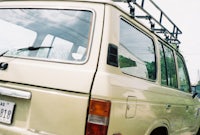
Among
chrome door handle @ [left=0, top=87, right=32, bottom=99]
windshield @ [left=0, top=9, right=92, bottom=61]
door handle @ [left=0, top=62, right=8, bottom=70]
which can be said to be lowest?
chrome door handle @ [left=0, top=87, right=32, bottom=99]

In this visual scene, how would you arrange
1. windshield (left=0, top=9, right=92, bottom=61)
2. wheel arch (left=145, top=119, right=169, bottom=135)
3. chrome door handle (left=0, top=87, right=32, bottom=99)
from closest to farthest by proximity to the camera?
chrome door handle (left=0, top=87, right=32, bottom=99) → windshield (left=0, top=9, right=92, bottom=61) → wheel arch (left=145, top=119, right=169, bottom=135)

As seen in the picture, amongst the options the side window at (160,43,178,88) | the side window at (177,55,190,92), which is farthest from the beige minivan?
the side window at (177,55,190,92)

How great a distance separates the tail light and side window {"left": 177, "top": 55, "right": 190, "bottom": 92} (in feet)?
9.80

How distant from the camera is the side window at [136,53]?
3.35 metres

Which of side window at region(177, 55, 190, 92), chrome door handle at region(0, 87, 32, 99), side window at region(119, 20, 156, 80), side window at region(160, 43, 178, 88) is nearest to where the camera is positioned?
chrome door handle at region(0, 87, 32, 99)

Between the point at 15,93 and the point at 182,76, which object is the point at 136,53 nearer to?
the point at 15,93

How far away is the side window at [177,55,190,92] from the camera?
561cm

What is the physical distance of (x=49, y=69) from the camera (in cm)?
296

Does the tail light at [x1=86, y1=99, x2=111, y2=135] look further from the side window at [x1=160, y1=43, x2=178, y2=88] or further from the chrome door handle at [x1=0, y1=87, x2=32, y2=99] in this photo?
the side window at [x1=160, y1=43, x2=178, y2=88]

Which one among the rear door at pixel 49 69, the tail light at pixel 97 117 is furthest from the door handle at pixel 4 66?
the tail light at pixel 97 117

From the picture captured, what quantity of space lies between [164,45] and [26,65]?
7.64 ft

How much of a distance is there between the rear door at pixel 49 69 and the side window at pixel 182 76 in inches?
112

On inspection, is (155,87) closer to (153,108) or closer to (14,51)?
(153,108)

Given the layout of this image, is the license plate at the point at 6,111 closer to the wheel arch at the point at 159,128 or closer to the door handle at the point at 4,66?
the door handle at the point at 4,66
